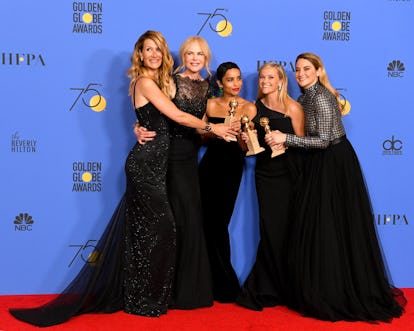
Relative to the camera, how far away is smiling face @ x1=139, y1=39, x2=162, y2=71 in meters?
4.00

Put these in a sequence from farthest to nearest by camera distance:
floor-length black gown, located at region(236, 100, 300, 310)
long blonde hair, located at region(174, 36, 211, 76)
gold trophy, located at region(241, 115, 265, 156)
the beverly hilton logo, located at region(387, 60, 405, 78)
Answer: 1. the beverly hilton logo, located at region(387, 60, 405, 78)
2. floor-length black gown, located at region(236, 100, 300, 310)
3. long blonde hair, located at region(174, 36, 211, 76)
4. gold trophy, located at region(241, 115, 265, 156)

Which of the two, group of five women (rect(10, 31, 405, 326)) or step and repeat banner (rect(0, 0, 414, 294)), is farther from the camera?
step and repeat banner (rect(0, 0, 414, 294))

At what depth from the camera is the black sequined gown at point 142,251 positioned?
Answer: 405 cm

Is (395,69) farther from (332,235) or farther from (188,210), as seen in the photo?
(188,210)

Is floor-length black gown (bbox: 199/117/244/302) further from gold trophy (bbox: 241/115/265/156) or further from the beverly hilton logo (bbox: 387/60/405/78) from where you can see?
the beverly hilton logo (bbox: 387/60/405/78)

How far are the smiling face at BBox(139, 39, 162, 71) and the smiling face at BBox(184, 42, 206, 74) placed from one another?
0.25 m

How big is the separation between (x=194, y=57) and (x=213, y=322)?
6.07ft

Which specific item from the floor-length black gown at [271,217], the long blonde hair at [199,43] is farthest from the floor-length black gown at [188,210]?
the floor-length black gown at [271,217]

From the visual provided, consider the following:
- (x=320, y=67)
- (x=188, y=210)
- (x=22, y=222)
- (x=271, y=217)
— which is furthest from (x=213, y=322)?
(x=320, y=67)

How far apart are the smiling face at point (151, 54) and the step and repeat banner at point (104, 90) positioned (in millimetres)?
492

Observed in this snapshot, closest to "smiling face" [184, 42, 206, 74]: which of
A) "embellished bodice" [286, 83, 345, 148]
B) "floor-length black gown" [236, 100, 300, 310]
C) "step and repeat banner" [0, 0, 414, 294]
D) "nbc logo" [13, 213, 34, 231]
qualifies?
"step and repeat banner" [0, 0, 414, 294]

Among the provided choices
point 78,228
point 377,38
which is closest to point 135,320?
point 78,228

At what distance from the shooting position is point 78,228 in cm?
460

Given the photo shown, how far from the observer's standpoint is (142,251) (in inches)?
161
